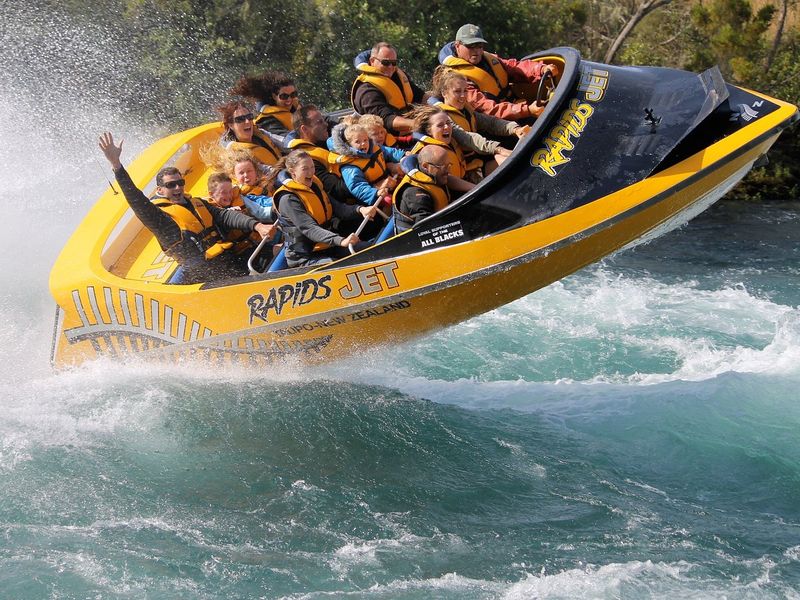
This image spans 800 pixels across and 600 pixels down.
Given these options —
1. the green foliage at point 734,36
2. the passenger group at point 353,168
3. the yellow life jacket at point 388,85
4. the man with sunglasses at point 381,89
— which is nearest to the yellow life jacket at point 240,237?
the passenger group at point 353,168

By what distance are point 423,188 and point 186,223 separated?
179cm

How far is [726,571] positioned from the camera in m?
4.80

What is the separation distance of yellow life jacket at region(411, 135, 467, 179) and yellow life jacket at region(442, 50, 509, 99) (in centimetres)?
85

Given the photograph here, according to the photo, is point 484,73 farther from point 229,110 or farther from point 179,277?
point 179,277

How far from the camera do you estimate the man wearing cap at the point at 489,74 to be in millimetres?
6609

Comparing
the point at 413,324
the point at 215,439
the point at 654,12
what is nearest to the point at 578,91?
the point at 413,324

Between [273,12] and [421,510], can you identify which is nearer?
[421,510]

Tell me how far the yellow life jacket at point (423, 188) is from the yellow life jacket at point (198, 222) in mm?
1485

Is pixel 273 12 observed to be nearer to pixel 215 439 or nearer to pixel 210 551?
pixel 215 439

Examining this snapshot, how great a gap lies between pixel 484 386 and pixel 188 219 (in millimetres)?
2391

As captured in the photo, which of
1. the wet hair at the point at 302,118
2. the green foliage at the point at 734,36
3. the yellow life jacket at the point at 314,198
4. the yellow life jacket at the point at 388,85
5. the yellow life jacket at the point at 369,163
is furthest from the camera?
the green foliage at the point at 734,36

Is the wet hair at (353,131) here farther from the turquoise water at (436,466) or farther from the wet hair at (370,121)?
the turquoise water at (436,466)

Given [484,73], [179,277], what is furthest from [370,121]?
[179,277]

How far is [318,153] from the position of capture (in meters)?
6.42
